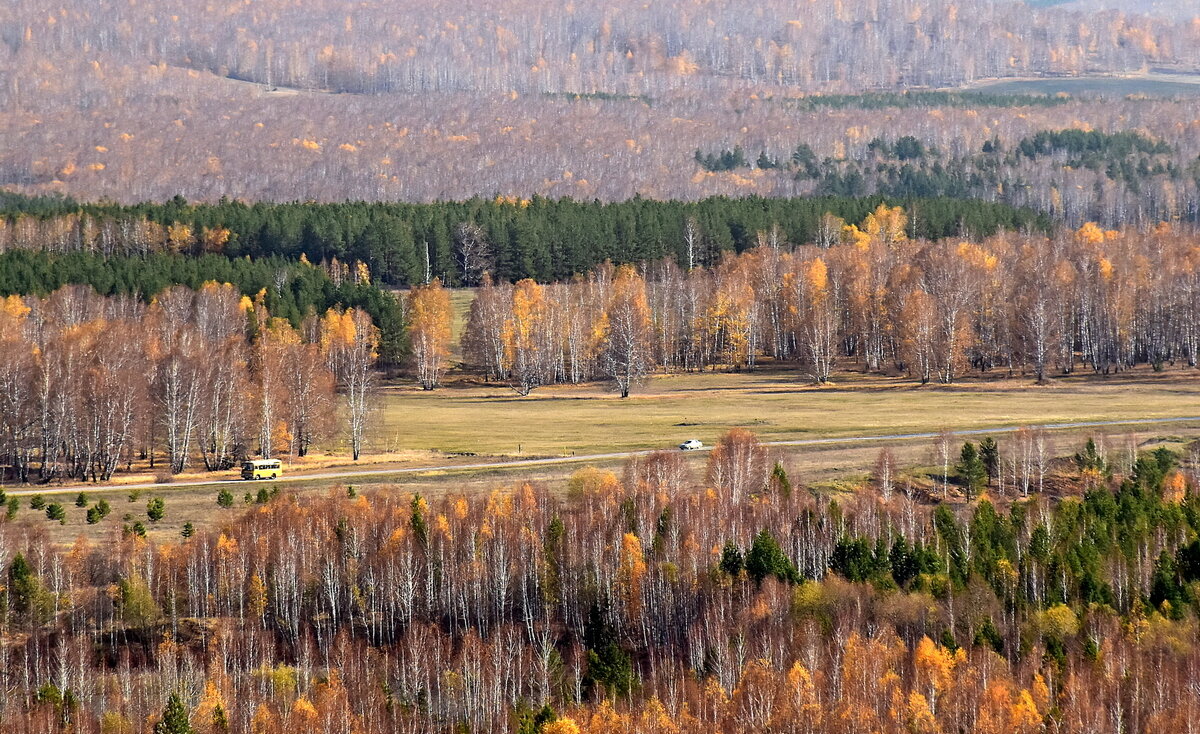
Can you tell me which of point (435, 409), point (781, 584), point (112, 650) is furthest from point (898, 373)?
point (112, 650)

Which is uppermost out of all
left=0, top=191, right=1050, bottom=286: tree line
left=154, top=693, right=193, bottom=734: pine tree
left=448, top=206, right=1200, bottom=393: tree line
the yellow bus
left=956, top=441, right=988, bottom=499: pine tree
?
left=0, top=191, right=1050, bottom=286: tree line

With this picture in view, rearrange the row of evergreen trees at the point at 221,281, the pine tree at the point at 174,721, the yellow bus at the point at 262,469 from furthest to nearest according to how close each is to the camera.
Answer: the row of evergreen trees at the point at 221,281 < the yellow bus at the point at 262,469 < the pine tree at the point at 174,721

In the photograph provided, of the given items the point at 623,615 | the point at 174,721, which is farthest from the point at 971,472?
the point at 174,721

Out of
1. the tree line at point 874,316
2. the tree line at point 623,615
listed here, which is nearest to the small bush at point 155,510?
the tree line at point 623,615

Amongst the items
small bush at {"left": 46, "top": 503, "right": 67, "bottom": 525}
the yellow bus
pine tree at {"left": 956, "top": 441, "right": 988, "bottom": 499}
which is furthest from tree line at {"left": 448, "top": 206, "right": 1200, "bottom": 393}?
small bush at {"left": 46, "top": 503, "right": 67, "bottom": 525}

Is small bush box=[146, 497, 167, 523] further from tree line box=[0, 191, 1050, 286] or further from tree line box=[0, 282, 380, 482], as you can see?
tree line box=[0, 191, 1050, 286]

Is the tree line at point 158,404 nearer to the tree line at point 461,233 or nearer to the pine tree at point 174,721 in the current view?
the pine tree at point 174,721
